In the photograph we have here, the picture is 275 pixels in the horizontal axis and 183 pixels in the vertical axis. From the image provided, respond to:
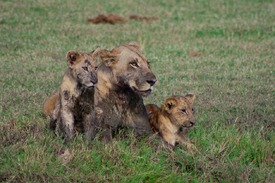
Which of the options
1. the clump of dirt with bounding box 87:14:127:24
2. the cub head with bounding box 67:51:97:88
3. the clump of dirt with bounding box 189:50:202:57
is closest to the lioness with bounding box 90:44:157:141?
the cub head with bounding box 67:51:97:88

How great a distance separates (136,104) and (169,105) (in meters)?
0.43

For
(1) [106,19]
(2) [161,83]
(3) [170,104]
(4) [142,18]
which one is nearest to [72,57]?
(3) [170,104]

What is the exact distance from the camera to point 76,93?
7027mm

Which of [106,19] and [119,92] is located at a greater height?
[119,92]

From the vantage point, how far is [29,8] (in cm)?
1812

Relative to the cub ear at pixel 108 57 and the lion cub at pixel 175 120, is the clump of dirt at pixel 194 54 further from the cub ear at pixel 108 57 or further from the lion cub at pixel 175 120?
the cub ear at pixel 108 57

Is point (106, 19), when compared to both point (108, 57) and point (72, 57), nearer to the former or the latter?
point (108, 57)

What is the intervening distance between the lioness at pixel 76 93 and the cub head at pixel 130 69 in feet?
0.84

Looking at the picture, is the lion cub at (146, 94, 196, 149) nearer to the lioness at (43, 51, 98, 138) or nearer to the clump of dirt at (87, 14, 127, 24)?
the lioness at (43, 51, 98, 138)

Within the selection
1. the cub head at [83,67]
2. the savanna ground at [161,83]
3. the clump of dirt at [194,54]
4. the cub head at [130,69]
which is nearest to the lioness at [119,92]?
the cub head at [130,69]

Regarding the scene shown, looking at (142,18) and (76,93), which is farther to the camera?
(142,18)

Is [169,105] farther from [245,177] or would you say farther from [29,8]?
[29,8]

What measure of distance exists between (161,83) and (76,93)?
454 cm

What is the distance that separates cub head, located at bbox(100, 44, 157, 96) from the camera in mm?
7094
